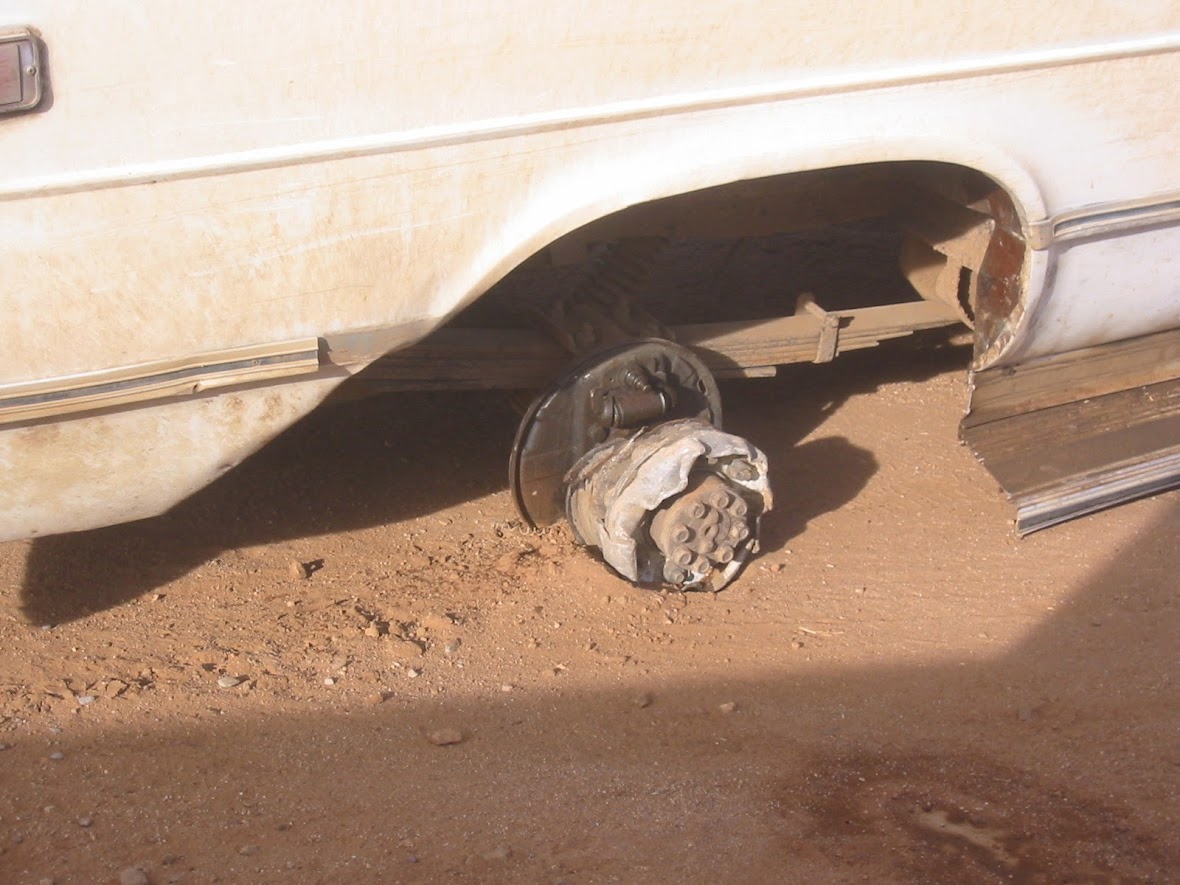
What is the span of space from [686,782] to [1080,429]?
6.26 feet

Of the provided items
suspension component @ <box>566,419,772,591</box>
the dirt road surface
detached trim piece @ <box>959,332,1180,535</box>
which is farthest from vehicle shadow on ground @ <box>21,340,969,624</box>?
detached trim piece @ <box>959,332,1180,535</box>

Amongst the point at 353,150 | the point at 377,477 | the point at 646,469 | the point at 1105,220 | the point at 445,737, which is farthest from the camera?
the point at 377,477

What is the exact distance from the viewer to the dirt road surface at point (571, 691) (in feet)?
9.03

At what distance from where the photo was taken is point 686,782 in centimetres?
295

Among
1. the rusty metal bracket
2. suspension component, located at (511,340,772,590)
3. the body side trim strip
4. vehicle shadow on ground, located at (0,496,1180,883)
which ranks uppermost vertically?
the body side trim strip

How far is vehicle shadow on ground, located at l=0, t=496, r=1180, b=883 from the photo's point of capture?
8.87 feet

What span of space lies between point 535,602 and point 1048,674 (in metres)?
1.35

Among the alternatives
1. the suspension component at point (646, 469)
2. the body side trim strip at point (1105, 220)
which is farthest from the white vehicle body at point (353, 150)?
the suspension component at point (646, 469)

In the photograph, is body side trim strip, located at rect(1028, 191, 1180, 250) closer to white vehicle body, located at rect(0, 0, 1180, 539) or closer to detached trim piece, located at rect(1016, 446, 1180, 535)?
white vehicle body, located at rect(0, 0, 1180, 539)

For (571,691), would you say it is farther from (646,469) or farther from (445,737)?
(646,469)

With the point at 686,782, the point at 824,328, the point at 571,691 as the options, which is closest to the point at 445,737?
the point at 571,691

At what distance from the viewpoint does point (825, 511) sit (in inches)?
160

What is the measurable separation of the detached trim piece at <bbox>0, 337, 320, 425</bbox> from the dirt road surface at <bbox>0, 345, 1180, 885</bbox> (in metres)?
0.74

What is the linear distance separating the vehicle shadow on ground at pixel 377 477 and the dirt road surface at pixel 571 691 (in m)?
0.01
